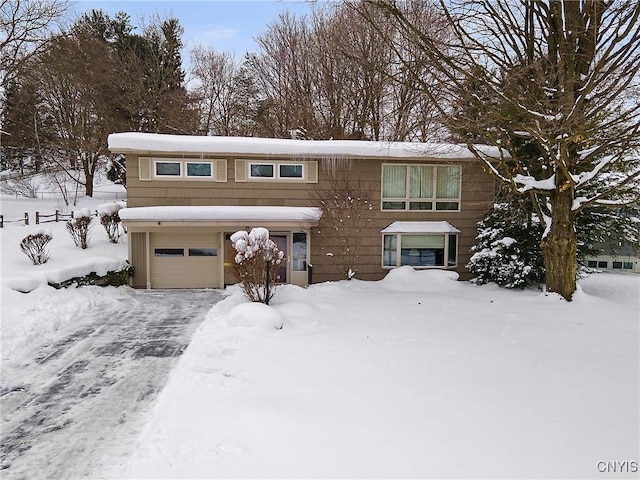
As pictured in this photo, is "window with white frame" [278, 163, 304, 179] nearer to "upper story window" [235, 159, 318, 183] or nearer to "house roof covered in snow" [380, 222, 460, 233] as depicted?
"upper story window" [235, 159, 318, 183]

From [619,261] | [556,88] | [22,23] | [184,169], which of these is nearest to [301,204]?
[184,169]

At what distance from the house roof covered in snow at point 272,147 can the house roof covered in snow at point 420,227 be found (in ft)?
6.79

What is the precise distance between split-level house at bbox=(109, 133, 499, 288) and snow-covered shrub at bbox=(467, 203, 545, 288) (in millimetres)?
1204

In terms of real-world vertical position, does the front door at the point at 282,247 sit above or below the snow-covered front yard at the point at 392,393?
above

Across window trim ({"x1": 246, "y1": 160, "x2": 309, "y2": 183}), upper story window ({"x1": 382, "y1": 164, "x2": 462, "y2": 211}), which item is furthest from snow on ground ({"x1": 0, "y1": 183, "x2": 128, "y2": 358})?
upper story window ({"x1": 382, "y1": 164, "x2": 462, "y2": 211})

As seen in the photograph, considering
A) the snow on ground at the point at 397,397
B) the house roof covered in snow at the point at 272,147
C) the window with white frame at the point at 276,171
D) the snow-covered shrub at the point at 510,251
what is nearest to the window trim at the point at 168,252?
the house roof covered in snow at the point at 272,147

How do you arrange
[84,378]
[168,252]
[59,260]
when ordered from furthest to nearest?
1. [168,252]
2. [59,260]
3. [84,378]

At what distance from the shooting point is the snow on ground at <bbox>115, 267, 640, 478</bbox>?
3.79 meters

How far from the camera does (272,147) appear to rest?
A: 12.5 meters

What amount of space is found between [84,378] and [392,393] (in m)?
4.33

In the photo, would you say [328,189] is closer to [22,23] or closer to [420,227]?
[420,227]

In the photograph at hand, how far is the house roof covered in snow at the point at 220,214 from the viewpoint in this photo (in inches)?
460

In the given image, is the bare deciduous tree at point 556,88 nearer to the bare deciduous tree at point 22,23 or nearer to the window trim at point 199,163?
the window trim at point 199,163

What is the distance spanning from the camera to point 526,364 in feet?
20.3
